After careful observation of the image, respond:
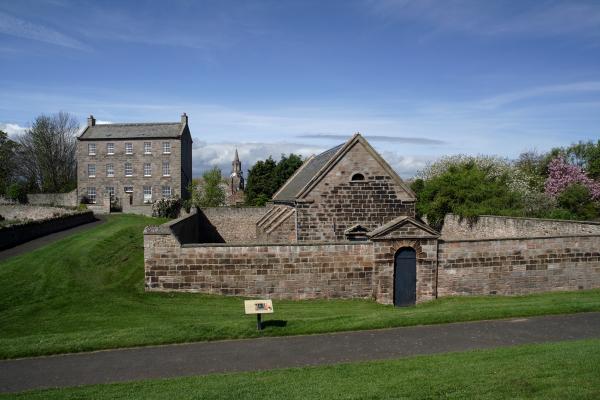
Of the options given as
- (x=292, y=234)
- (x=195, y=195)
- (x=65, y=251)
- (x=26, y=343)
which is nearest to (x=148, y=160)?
(x=195, y=195)

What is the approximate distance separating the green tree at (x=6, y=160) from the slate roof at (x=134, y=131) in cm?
1423

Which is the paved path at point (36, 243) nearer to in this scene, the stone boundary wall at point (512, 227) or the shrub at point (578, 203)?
the stone boundary wall at point (512, 227)

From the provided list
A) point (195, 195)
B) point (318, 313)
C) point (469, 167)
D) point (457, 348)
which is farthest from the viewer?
point (195, 195)

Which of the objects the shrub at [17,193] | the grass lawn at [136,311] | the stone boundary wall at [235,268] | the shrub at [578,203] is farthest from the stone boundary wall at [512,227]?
the shrub at [17,193]

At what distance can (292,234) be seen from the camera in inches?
961

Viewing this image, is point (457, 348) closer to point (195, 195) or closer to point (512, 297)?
point (512, 297)

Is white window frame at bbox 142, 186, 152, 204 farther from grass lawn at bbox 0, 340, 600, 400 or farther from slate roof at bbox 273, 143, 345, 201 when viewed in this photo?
grass lawn at bbox 0, 340, 600, 400

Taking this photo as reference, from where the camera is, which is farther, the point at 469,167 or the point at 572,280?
the point at 469,167

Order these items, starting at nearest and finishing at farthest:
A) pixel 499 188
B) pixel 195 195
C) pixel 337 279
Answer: pixel 337 279
pixel 499 188
pixel 195 195

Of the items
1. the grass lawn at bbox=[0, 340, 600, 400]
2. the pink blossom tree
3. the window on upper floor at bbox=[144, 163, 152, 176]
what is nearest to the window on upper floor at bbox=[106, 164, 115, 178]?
the window on upper floor at bbox=[144, 163, 152, 176]

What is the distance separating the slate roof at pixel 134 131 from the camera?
57875 millimetres

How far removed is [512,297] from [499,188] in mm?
19051

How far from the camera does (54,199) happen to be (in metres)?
60.8

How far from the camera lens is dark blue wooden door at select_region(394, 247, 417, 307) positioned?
63.8ft
